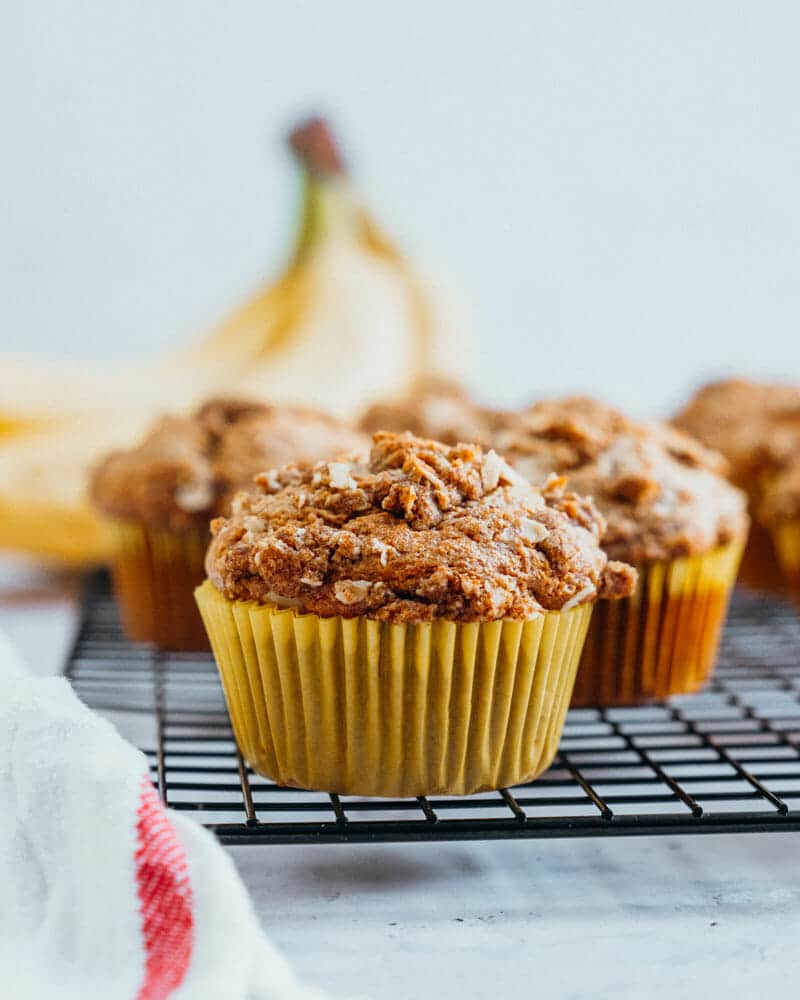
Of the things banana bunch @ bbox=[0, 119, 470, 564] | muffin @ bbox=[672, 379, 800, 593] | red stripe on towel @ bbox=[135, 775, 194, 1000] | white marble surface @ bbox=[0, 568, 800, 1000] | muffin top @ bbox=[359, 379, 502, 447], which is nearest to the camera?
red stripe on towel @ bbox=[135, 775, 194, 1000]

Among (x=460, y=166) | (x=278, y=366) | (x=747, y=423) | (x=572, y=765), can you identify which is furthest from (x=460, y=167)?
(x=572, y=765)

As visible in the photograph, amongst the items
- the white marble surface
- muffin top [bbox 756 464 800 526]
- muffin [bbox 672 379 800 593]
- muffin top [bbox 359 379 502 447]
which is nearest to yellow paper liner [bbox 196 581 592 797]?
the white marble surface

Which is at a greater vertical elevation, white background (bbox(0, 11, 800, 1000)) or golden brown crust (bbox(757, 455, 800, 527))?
white background (bbox(0, 11, 800, 1000))

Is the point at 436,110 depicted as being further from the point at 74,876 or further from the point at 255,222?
the point at 74,876

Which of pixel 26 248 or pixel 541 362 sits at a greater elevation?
pixel 26 248

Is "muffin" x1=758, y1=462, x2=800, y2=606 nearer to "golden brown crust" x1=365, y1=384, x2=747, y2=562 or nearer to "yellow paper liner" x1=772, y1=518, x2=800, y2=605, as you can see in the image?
"yellow paper liner" x1=772, y1=518, x2=800, y2=605

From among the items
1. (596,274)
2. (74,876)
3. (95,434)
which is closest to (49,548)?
(95,434)
